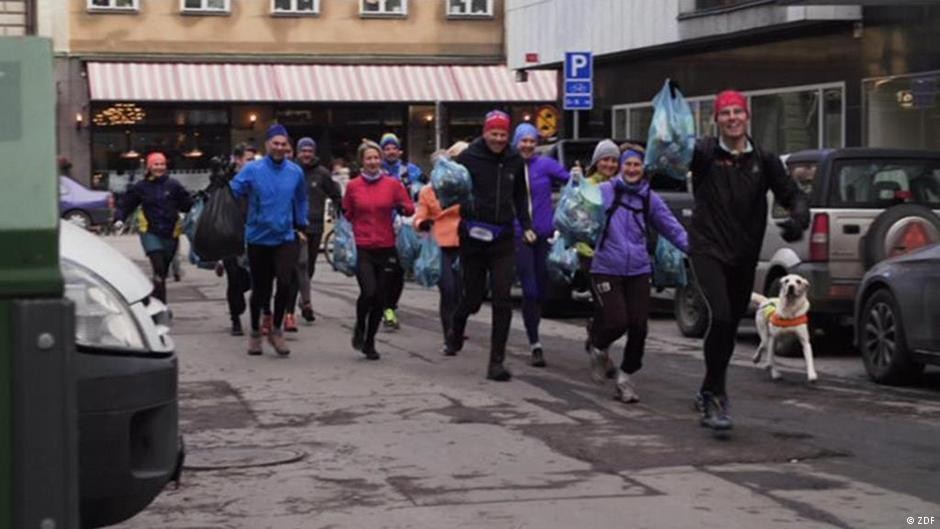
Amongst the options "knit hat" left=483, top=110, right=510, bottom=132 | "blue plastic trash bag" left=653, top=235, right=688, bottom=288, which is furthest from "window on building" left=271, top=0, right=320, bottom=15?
"knit hat" left=483, top=110, right=510, bottom=132

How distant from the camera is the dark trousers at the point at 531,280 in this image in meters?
12.4

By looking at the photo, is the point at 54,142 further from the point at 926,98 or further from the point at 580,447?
the point at 926,98

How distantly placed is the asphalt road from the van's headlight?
217cm

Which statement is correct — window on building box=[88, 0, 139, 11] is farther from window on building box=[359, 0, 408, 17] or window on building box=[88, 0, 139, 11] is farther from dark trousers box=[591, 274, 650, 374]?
dark trousers box=[591, 274, 650, 374]

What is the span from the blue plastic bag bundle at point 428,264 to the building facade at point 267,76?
2906 cm

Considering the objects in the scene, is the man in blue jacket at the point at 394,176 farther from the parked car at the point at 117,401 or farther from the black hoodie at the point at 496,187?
the parked car at the point at 117,401

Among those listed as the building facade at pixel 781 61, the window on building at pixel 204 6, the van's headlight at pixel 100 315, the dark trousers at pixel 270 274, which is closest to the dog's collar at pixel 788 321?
the dark trousers at pixel 270 274

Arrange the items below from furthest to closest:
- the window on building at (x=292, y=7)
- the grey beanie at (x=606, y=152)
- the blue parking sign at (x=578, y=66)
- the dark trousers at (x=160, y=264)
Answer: the window on building at (x=292, y=7) → the blue parking sign at (x=578, y=66) → the dark trousers at (x=160, y=264) → the grey beanie at (x=606, y=152)

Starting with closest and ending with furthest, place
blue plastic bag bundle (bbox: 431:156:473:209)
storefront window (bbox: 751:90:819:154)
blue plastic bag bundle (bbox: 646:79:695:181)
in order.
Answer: blue plastic bag bundle (bbox: 646:79:695:181)
blue plastic bag bundle (bbox: 431:156:473:209)
storefront window (bbox: 751:90:819:154)

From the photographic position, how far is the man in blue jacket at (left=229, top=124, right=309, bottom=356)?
12.6 m

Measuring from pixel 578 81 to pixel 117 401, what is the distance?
65.1 ft

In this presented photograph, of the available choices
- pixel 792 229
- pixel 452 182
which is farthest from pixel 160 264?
pixel 792 229

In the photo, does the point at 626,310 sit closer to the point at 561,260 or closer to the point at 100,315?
the point at 561,260

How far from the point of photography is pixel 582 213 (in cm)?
1087
